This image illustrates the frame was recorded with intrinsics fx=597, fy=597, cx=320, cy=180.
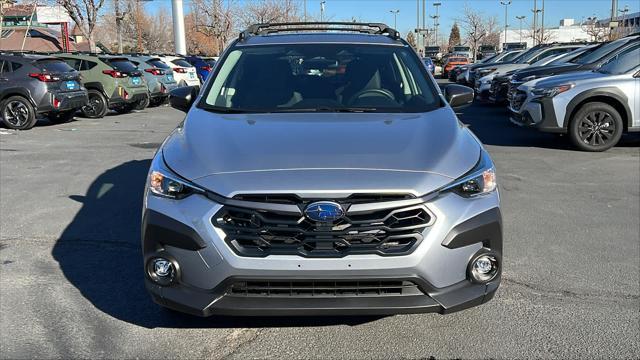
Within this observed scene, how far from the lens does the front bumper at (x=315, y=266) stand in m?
2.88

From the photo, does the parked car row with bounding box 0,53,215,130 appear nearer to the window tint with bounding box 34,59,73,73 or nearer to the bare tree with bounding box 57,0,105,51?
the window tint with bounding box 34,59,73,73

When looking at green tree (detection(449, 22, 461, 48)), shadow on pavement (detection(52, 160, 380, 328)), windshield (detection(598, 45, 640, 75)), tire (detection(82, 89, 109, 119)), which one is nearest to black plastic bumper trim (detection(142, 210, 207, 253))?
shadow on pavement (detection(52, 160, 380, 328))

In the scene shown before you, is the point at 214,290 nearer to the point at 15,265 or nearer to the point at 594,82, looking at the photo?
the point at 15,265

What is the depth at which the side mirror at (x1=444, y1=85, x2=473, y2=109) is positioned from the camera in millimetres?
4633

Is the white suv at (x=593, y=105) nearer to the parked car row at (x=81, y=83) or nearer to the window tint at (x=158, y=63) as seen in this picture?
the parked car row at (x=81, y=83)

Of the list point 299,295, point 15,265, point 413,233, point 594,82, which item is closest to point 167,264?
point 299,295

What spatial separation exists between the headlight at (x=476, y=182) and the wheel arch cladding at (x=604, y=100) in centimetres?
734

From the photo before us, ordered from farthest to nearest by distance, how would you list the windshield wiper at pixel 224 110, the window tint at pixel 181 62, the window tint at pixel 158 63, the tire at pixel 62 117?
the window tint at pixel 181 62
the window tint at pixel 158 63
the tire at pixel 62 117
the windshield wiper at pixel 224 110

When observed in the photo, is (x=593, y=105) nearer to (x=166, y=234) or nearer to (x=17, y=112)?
(x=166, y=234)

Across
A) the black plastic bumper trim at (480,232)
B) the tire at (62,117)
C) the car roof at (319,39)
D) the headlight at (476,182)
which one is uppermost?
the car roof at (319,39)

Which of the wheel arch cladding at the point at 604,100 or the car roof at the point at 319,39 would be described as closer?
the car roof at the point at 319,39

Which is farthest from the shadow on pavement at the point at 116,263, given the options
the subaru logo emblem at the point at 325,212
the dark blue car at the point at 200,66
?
the dark blue car at the point at 200,66

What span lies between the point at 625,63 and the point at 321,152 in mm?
8738

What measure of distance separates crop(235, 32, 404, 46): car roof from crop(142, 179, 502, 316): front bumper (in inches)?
84.4
